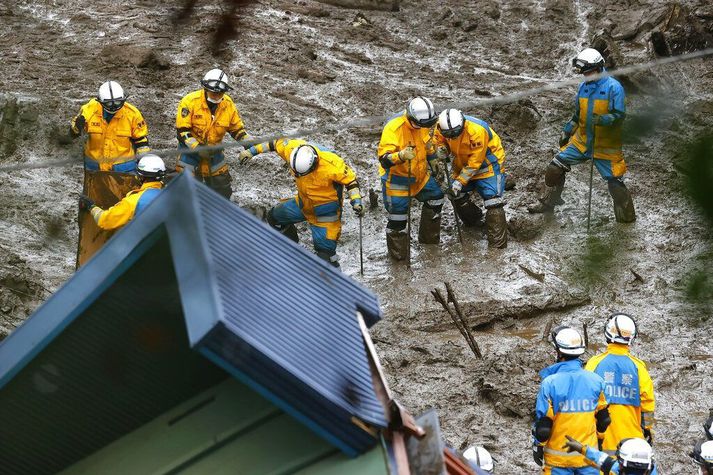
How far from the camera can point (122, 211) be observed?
1066 cm

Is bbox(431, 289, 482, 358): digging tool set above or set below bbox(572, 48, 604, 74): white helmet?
below

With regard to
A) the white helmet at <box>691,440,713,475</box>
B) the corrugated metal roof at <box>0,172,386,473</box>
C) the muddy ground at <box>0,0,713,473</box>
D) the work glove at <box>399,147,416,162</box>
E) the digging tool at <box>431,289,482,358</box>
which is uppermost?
the corrugated metal roof at <box>0,172,386,473</box>

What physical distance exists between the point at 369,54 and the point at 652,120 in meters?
14.4

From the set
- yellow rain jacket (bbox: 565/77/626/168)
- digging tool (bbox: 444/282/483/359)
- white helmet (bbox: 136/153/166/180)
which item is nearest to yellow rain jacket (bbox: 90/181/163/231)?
white helmet (bbox: 136/153/166/180)

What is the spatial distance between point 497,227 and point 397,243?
119 cm

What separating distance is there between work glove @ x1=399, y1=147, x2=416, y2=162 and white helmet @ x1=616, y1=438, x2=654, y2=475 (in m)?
5.13

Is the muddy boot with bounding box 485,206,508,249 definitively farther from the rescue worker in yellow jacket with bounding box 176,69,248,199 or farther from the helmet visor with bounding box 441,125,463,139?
the rescue worker in yellow jacket with bounding box 176,69,248,199

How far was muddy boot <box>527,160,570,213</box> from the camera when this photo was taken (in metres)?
13.9

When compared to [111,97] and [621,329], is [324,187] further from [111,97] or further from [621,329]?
[621,329]

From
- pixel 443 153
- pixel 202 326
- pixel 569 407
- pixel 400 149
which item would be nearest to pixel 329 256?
pixel 400 149

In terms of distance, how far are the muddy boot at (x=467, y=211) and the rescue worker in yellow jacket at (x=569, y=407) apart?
4.98 metres

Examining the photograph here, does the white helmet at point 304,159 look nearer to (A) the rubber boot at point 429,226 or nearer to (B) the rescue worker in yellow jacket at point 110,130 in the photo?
(A) the rubber boot at point 429,226

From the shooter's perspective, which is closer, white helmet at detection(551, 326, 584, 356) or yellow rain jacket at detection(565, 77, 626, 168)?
white helmet at detection(551, 326, 584, 356)

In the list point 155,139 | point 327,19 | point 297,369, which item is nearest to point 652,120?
point 297,369
